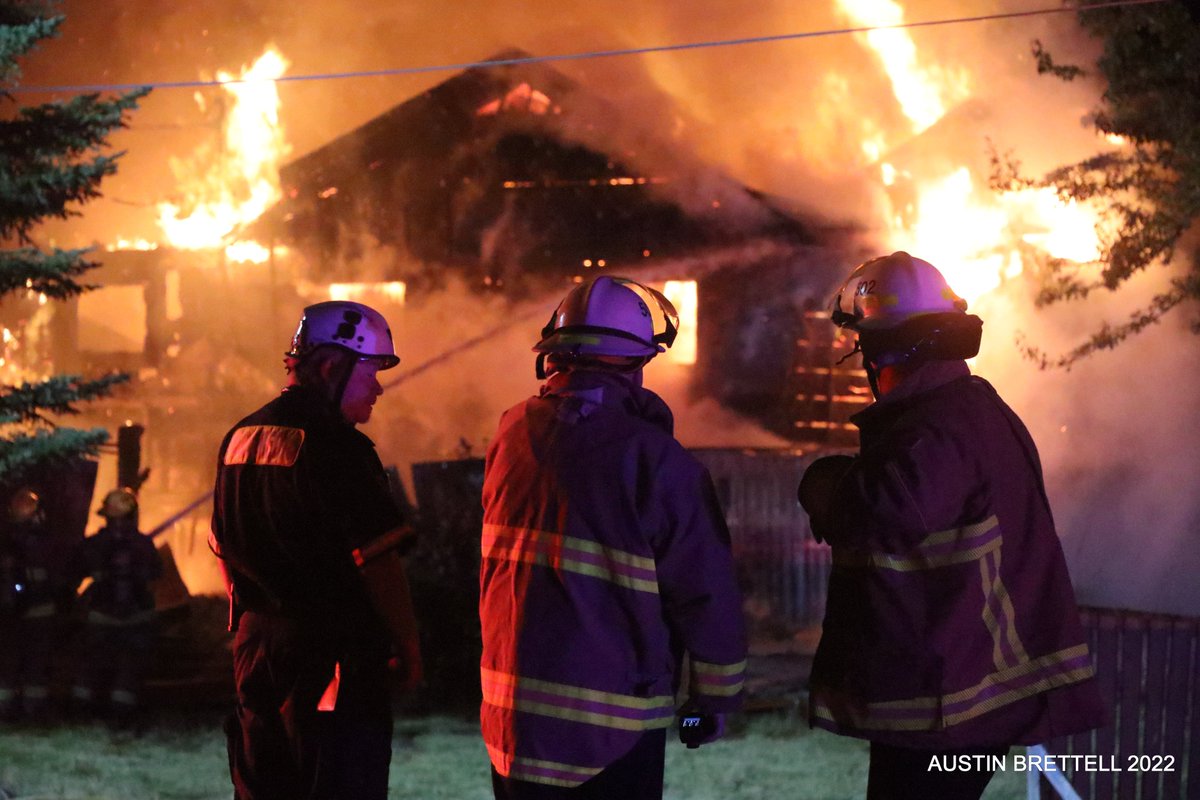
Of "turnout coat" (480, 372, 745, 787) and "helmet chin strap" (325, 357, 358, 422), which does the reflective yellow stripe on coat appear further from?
"helmet chin strap" (325, 357, 358, 422)

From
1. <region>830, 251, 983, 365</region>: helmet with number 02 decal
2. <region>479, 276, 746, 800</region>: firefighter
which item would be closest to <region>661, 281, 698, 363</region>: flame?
<region>830, 251, 983, 365</region>: helmet with number 02 decal

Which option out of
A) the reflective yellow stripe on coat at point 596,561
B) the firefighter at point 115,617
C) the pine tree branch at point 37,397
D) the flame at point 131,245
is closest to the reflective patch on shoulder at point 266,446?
the reflective yellow stripe on coat at point 596,561

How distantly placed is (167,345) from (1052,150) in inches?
477

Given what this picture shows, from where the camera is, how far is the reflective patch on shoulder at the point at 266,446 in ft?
10.2

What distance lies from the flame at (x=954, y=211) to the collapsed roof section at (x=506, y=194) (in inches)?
55.6

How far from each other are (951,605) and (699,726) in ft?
2.35

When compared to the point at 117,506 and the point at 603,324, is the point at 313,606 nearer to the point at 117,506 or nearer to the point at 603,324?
the point at 603,324

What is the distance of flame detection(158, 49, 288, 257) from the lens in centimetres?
1522

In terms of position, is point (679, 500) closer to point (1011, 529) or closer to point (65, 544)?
point (1011, 529)

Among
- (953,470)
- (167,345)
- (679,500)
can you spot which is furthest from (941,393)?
(167,345)

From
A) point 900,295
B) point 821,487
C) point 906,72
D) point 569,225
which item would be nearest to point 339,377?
point 821,487

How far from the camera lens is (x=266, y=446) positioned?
124 inches

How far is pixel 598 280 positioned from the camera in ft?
9.46

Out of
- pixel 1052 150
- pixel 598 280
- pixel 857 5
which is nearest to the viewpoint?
pixel 598 280
